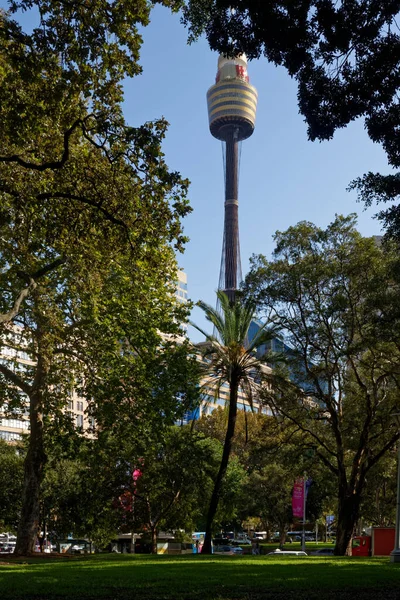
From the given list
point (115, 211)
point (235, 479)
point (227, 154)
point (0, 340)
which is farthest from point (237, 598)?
point (227, 154)

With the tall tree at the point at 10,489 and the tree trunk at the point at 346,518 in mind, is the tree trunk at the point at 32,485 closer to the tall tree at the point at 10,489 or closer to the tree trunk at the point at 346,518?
the tree trunk at the point at 346,518

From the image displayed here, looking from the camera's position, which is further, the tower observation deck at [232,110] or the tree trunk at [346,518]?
the tower observation deck at [232,110]

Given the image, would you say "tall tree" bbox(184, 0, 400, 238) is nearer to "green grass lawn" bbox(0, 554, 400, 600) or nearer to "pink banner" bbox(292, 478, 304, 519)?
"green grass lawn" bbox(0, 554, 400, 600)

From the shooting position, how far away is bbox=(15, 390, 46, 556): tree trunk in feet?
80.6

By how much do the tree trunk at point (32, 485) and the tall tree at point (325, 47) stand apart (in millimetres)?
16509

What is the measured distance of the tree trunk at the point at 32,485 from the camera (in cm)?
2456

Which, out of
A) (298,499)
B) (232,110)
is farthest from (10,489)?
(232,110)

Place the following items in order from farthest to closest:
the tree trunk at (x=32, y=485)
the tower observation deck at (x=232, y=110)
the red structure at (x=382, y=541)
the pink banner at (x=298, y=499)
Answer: the tower observation deck at (x=232, y=110) → the pink banner at (x=298, y=499) → the red structure at (x=382, y=541) → the tree trunk at (x=32, y=485)

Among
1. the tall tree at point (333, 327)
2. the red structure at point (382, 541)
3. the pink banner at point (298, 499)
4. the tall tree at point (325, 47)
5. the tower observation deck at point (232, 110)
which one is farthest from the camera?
the tower observation deck at point (232, 110)

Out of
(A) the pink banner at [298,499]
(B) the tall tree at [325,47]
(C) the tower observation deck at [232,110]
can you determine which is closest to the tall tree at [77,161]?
(B) the tall tree at [325,47]

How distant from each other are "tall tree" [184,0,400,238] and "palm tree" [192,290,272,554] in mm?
17733

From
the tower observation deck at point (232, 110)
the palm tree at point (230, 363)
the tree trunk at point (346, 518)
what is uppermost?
the tower observation deck at point (232, 110)

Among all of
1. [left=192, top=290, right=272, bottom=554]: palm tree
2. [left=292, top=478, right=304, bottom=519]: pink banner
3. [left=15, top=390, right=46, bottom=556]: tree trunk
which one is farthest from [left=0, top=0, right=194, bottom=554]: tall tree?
[left=292, top=478, right=304, bottom=519]: pink banner

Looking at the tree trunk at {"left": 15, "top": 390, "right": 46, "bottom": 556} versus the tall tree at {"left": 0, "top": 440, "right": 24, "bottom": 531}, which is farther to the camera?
the tall tree at {"left": 0, "top": 440, "right": 24, "bottom": 531}
